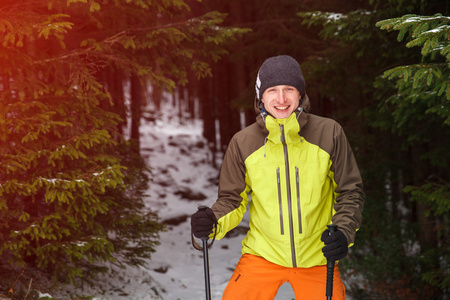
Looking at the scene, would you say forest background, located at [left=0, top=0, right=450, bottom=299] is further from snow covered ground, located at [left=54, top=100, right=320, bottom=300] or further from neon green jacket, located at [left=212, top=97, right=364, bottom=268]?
neon green jacket, located at [left=212, top=97, right=364, bottom=268]

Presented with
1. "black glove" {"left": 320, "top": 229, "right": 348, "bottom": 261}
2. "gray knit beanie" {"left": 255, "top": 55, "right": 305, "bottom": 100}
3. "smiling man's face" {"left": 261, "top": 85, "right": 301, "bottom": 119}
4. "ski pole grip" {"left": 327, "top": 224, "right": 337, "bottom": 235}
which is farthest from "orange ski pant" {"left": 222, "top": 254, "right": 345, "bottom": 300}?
"gray knit beanie" {"left": 255, "top": 55, "right": 305, "bottom": 100}

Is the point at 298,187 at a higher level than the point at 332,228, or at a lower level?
higher

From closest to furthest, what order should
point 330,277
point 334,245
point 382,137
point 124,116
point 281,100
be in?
point 334,245 < point 330,277 < point 281,100 < point 124,116 < point 382,137

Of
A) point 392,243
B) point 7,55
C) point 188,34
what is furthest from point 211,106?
point 7,55

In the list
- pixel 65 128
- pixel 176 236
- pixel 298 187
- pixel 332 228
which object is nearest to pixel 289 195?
pixel 298 187

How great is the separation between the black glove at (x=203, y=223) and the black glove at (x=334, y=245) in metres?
0.79

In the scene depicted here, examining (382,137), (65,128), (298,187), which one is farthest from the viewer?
(382,137)

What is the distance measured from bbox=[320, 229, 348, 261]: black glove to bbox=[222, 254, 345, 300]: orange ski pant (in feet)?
1.16

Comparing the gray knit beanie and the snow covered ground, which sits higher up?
the gray knit beanie

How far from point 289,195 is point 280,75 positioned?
921 mm

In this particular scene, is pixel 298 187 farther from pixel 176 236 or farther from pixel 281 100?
pixel 176 236

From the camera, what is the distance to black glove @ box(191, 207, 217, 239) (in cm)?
329

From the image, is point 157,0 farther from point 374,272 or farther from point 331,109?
point 331,109

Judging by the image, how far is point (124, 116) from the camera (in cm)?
829
